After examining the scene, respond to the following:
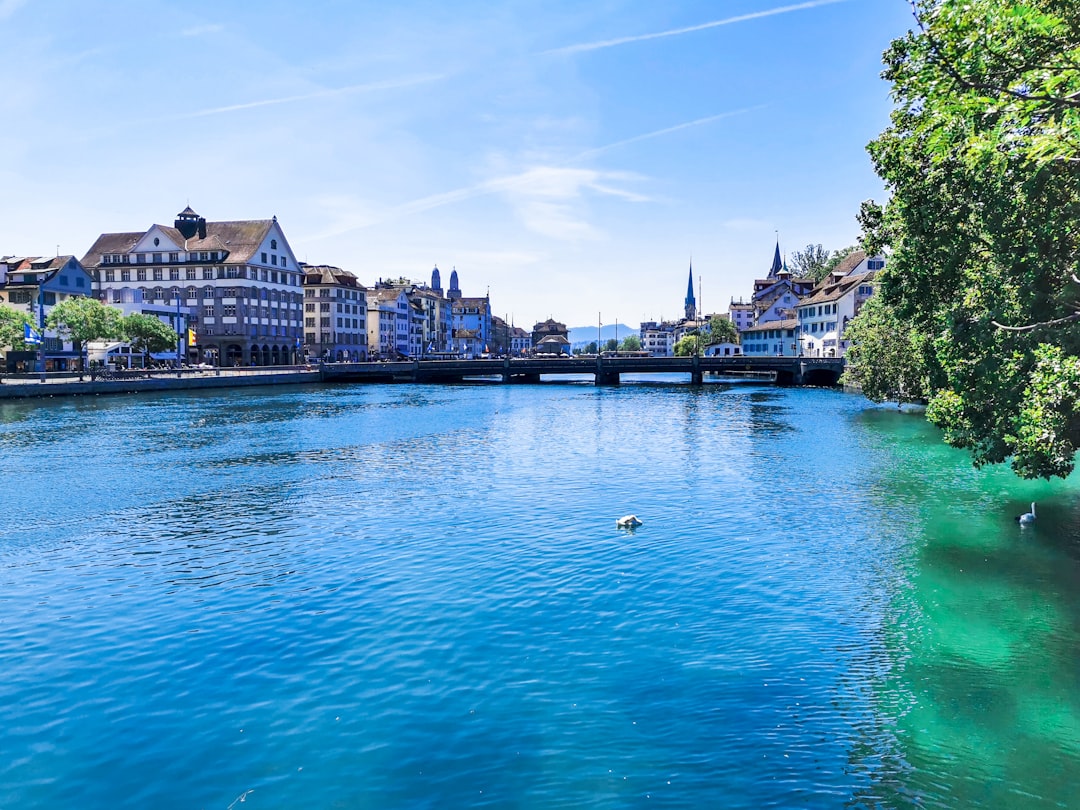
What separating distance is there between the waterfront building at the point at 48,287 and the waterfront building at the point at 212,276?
40.9 feet

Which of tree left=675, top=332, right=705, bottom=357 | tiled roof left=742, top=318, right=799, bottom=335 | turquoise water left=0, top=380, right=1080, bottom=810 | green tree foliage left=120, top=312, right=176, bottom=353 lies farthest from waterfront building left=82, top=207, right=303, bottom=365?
turquoise water left=0, top=380, right=1080, bottom=810

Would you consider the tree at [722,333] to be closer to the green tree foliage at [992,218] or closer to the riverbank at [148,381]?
the riverbank at [148,381]

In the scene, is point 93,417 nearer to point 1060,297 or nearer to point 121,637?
point 121,637

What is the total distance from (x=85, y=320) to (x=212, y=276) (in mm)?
41957

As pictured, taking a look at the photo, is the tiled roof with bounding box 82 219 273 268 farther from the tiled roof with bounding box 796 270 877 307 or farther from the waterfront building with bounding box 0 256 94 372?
the tiled roof with bounding box 796 270 877 307

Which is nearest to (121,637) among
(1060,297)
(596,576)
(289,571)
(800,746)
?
(289,571)

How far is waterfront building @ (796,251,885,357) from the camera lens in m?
117

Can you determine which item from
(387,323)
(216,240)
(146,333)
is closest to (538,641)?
(146,333)

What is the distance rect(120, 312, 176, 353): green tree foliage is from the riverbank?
4.30 meters

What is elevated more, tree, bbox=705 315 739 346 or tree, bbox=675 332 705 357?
tree, bbox=705 315 739 346

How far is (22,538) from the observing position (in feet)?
83.3

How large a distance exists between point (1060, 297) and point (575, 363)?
103421 millimetres

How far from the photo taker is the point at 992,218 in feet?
62.8

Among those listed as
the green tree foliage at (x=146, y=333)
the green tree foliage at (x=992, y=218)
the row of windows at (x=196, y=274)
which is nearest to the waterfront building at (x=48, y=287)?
the green tree foliage at (x=146, y=333)
